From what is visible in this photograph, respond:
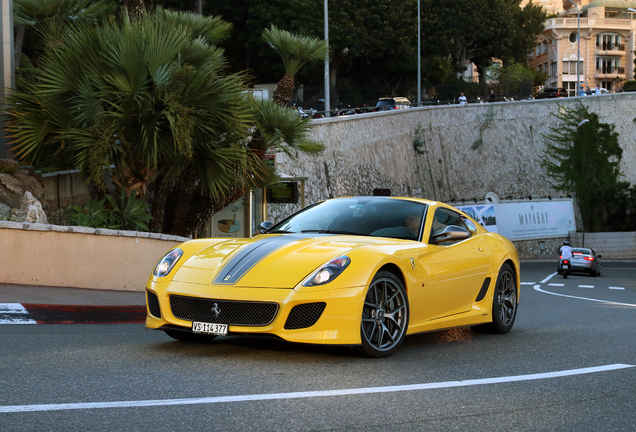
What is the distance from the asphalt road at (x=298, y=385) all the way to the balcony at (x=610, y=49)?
125 m

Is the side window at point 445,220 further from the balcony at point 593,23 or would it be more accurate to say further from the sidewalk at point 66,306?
the balcony at point 593,23

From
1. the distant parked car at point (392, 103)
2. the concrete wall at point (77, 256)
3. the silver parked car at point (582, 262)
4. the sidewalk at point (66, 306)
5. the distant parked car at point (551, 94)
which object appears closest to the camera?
the sidewalk at point (66, 306)

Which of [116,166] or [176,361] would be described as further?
[116,166]

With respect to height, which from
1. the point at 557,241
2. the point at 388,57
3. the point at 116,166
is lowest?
the point at 557,241

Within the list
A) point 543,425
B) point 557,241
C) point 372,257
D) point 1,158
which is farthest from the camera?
point 557,241

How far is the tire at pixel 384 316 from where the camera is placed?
6.38 m

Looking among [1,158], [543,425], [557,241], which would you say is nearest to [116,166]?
[1,158]

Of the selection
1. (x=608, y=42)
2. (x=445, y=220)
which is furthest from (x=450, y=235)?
(x=608, y=42)

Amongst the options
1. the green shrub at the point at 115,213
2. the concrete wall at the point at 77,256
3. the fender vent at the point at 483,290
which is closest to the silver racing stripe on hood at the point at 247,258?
the fender vent at the point at 483,290

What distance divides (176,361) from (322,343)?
1.08 meters

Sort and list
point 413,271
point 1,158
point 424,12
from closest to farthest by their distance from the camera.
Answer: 1. point 413,271
2. point 1,158
3. point 424,12

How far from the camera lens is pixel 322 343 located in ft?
19.8

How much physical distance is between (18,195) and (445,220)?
764 cm

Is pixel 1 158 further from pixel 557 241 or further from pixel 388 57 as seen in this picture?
pixel 388 57
